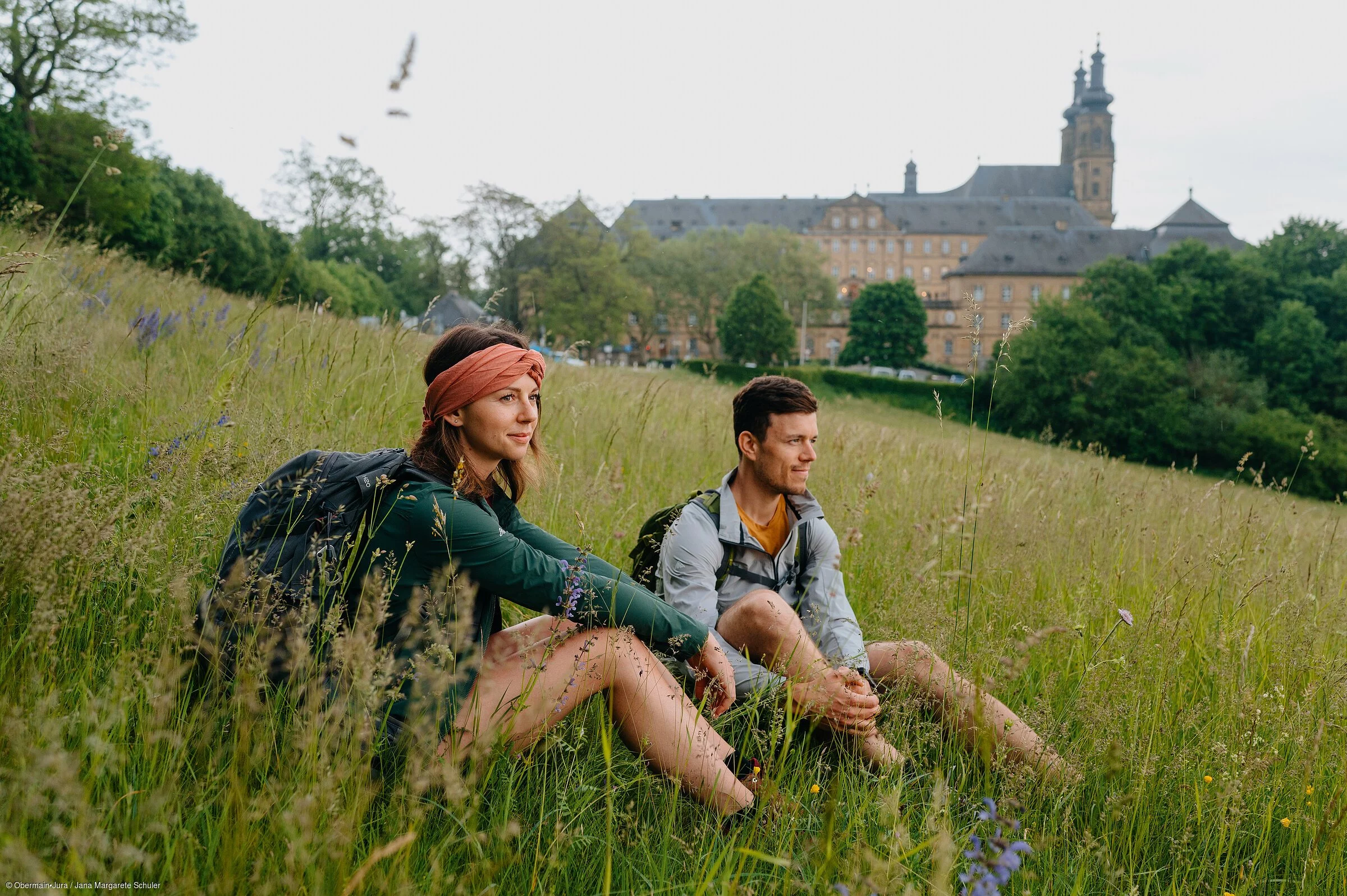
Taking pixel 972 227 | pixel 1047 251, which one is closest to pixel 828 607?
pixel 1047 251

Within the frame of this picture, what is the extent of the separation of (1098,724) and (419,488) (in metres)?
1.87

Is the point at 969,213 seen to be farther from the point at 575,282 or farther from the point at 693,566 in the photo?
the point at 693,566

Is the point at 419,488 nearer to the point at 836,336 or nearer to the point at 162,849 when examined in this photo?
the point at 162,849

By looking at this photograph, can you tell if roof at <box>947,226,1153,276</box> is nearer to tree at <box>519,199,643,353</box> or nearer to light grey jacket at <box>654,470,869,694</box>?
tree at <box>519,199,643,353</box>

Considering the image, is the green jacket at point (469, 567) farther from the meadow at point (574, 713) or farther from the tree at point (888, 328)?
the tree at point (888, 328)

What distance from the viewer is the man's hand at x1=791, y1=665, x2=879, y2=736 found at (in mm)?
2338

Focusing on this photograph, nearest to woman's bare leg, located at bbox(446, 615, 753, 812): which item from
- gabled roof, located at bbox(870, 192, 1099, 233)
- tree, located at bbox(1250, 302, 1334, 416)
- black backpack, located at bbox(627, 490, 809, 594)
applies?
black backpack, located at bbox(627, 490, 809, 594)

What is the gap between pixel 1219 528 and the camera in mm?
4551

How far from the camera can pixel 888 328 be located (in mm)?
66250

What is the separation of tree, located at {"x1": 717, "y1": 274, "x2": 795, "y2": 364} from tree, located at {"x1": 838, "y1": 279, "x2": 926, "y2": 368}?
1440cm

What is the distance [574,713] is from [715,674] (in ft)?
1.27

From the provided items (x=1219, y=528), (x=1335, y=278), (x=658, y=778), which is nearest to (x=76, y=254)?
(x=658, y=778)

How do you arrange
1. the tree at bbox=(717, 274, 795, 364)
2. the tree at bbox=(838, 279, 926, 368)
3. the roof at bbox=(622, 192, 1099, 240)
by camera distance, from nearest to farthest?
the tree at bbox=(717, 274, 795, 364) → the tree at bbox=(838, 279, 926, 368) → the roof at bbox=(622, 192, 1099, 240)

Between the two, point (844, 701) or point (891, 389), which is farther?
point (891, 389)
